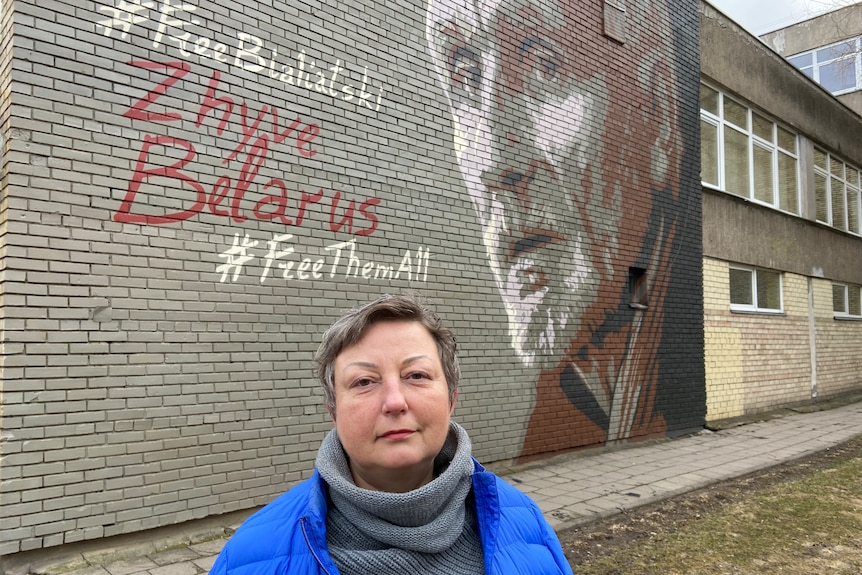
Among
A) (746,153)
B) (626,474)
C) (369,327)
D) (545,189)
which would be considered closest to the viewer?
(369,327)

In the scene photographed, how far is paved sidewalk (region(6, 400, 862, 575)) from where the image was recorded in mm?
4055

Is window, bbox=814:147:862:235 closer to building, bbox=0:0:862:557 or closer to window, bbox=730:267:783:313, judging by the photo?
window, bbox=730:267:783:313

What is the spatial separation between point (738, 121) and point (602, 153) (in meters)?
5.11

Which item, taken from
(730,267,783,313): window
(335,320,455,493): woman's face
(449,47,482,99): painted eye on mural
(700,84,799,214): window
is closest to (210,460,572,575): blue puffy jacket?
(335,320,455,493): woman's face

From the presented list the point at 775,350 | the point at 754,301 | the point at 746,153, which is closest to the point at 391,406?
the point at 754,301

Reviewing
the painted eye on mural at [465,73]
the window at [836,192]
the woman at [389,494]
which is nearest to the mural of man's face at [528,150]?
the painted eye on mural at [465,73]

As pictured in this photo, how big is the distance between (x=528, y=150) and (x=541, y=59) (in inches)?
47.0

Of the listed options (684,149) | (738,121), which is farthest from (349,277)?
(738,121)

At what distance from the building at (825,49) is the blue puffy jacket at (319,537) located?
71.3ft

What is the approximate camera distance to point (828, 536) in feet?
15.3

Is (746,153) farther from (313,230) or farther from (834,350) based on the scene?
(313,230)

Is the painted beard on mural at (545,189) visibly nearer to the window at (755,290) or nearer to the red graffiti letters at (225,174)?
the red graffiti letters at (225,174)

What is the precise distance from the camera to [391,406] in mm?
1486

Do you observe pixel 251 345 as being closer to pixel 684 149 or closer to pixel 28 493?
pixel 28 493
